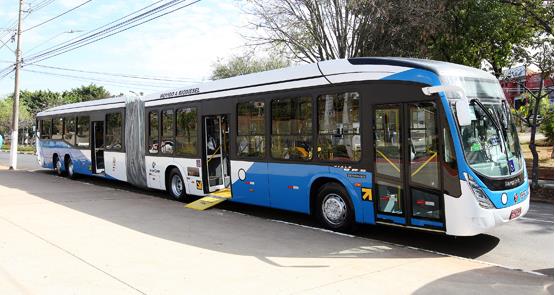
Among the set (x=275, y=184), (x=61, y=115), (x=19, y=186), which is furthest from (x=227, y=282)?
(x=61, y=115)

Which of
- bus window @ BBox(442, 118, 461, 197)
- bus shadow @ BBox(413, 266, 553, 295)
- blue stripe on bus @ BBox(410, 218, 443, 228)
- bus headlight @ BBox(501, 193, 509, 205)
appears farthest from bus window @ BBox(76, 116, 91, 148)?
bus shadow @ BBox(413, 266, 553, 295)

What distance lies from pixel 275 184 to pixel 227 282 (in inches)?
154

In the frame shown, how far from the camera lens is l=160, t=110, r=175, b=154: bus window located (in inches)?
488

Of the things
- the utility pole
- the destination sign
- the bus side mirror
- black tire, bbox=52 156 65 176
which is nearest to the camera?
the bus side mirror

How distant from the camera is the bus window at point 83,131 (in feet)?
54.8

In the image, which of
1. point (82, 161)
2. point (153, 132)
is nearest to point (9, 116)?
point (82, 161)

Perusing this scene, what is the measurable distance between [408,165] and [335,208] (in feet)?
5.65

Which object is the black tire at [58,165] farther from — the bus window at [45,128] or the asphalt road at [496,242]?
the asphalt road at [496,242]

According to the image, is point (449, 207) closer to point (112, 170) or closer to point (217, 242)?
point (217, 242)

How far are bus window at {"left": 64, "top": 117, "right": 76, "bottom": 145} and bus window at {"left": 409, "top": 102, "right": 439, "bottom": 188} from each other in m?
14.3

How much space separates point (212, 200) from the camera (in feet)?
36.4

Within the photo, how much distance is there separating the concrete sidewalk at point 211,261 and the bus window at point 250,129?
143 cm

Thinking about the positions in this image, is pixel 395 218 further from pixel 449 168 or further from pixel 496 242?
pixel 496 242

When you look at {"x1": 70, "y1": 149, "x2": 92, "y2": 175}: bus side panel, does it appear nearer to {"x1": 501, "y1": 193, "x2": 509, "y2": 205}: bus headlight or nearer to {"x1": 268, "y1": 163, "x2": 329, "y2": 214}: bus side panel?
{"x1": 268, "y1": 163, "x2": 329, "y2": 214}: bus side panel
